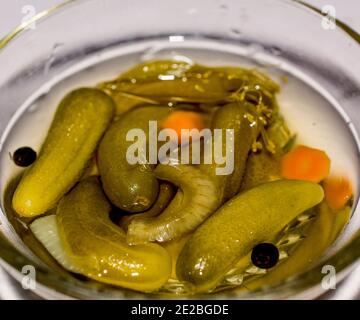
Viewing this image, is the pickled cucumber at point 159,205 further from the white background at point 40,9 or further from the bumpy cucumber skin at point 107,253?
the white background at point 40,9

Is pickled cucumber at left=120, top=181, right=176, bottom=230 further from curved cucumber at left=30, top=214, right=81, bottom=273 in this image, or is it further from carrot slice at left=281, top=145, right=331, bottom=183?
carrot slice at left=281, top=145, right=331, bottom=183

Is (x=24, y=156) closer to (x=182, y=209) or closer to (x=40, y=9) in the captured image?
(x=182, y=209)

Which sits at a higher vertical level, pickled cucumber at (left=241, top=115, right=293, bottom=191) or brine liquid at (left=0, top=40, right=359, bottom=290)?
brine liquid at (left=0, top=40, right=359, bottom=290)

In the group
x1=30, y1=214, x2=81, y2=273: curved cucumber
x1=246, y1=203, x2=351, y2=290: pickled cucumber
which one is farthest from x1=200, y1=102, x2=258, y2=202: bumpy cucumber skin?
x1=30, y1=214, x2=81, y2=273: curved cucumber

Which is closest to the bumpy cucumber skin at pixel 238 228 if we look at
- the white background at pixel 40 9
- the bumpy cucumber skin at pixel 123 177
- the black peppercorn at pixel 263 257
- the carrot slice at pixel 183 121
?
the black peppercorn at pixel 263 257

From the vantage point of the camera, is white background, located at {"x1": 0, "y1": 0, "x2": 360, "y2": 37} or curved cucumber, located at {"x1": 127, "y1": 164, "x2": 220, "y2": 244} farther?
white background, located at {"x1": 0, "y1": 0, "x2": 360, "y2": 37}

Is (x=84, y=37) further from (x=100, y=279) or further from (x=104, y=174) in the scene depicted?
(x=100, y=279)
